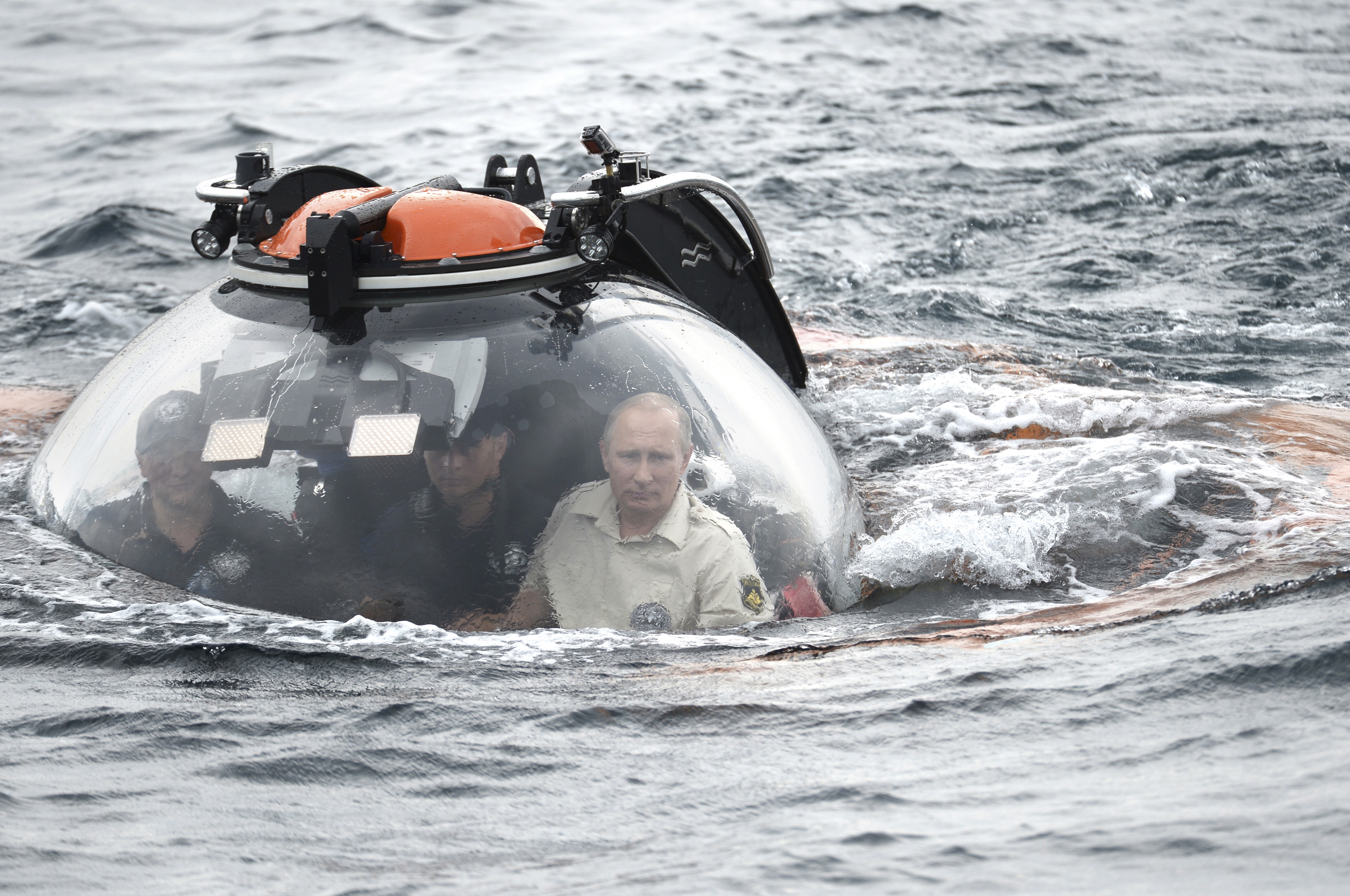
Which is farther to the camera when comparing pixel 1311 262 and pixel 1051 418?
pixel 1311 262

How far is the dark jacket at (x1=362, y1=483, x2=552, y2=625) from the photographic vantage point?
314 centimetres

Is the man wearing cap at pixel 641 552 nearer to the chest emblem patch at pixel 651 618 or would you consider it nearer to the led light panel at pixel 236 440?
the chest emblem patch at pixel 651 618

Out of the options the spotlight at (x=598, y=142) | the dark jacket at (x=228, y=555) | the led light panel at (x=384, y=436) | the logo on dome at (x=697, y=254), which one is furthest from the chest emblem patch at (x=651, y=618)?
the logo on dome at (x=697, y=254)

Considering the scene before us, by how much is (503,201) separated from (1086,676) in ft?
6.42

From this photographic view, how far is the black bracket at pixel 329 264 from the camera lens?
3.30 metres

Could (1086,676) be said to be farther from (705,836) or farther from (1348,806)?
(705,836)

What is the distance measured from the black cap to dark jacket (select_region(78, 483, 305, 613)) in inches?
4.9

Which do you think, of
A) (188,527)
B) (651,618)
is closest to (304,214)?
(188,527)

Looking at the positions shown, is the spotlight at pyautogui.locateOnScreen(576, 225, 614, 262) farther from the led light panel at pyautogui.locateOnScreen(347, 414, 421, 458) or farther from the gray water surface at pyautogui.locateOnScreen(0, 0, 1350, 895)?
the gray water surface at pyautogui.locateOnScreen(0, 0, 1350, 895)

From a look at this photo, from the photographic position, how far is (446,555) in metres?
3.14

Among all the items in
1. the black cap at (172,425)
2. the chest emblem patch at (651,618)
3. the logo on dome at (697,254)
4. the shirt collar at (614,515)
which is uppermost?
the logo on dome at (697,254)

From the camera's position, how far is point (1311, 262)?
8.30 metres

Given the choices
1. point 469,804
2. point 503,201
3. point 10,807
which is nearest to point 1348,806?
point 469,804

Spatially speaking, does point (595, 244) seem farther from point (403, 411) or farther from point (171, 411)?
point (171, 411)
